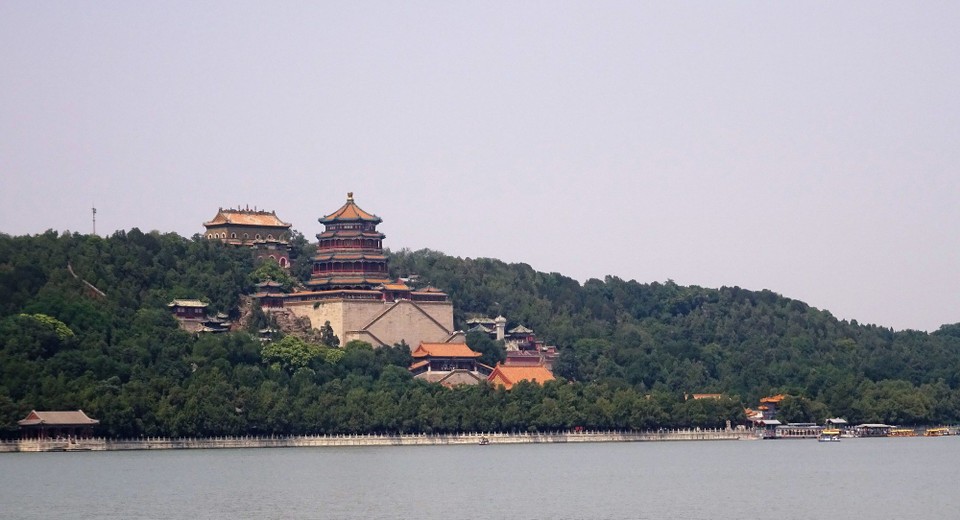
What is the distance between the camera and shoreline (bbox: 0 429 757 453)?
82188mm

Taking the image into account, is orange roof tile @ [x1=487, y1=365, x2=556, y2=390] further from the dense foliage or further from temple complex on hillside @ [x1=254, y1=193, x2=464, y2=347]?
temple complex on hillside @ [x1=254, y1=193, x2=464, y2=347]

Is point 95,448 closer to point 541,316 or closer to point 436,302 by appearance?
point 436,302

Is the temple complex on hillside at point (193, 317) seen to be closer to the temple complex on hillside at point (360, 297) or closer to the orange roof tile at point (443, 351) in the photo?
the temple complex on hillside at point (360, 297)

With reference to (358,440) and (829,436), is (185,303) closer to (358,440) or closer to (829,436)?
(358,440)

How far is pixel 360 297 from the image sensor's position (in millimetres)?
107125

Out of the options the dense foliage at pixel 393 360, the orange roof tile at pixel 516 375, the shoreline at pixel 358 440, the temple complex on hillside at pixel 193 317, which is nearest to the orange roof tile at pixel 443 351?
the dense foliage at pixel 393 360

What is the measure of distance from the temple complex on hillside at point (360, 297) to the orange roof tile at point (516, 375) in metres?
5.38

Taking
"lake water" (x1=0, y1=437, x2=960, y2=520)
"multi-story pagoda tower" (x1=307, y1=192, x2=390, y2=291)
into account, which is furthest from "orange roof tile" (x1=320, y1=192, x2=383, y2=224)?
"lake water" (x1=0, y1=437, x2=960, y2=520)

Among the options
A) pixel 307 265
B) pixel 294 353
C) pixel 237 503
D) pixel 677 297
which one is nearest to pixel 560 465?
pixel 237 503

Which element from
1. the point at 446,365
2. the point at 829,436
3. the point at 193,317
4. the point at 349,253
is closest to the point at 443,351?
the point at 446,365

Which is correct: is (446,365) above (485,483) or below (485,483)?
above

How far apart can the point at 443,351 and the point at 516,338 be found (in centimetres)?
1278

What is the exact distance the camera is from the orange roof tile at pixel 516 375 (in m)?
101

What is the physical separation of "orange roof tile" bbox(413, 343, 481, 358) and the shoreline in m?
10.5
